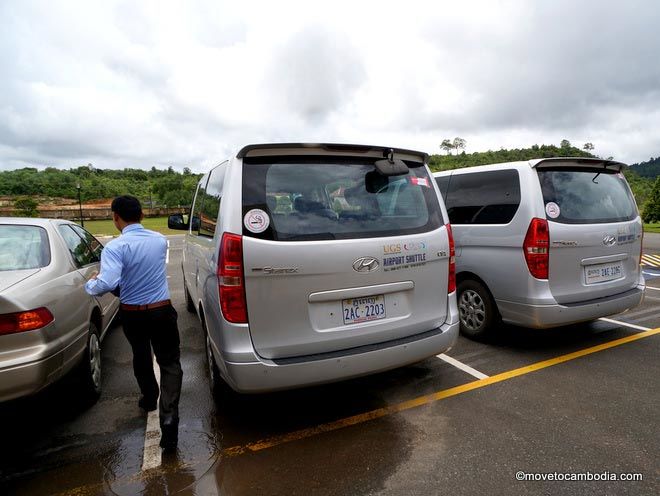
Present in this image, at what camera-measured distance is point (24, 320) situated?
234cm

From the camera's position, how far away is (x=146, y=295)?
99.3 inches

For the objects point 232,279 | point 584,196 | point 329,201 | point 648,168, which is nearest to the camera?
point 232,279

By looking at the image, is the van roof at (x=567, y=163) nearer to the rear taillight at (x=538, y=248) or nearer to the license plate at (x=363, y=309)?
the rear taillight at (x=538, y=248)

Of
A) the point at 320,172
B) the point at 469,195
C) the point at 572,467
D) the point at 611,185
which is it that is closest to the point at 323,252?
the point at 320,172

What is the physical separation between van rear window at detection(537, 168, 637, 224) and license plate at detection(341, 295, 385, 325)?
2115mm

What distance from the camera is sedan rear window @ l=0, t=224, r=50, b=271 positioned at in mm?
2887

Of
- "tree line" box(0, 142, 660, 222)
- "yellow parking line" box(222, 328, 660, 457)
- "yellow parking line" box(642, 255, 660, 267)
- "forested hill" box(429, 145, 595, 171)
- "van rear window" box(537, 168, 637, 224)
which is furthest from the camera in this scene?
"tree line" box(0, 142, 660, 222)

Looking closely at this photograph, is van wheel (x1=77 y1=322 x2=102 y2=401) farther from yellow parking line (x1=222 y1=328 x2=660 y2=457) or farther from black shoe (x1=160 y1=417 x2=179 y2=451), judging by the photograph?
yellow parking line (x1=222 y1=328 x2=660 y2=457)

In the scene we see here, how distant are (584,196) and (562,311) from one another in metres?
1.22

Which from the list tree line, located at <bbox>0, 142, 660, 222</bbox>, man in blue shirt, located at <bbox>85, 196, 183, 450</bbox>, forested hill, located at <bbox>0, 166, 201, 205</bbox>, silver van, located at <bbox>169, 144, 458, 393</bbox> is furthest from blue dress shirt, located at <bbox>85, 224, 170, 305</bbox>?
forested hill, located at <bbox>0, 166, 201, 205</bbox>

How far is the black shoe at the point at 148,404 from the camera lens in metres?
2.91

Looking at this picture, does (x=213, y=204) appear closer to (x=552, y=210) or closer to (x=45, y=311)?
(x=45, y=311)

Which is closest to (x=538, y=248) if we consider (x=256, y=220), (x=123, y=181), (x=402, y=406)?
(x=402, y=406)

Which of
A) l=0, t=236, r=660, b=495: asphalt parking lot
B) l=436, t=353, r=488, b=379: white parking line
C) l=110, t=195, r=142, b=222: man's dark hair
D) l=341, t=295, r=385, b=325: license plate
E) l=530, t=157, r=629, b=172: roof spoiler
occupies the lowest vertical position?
l=0, t=236, r=660, b=495: asphalt parking lot
